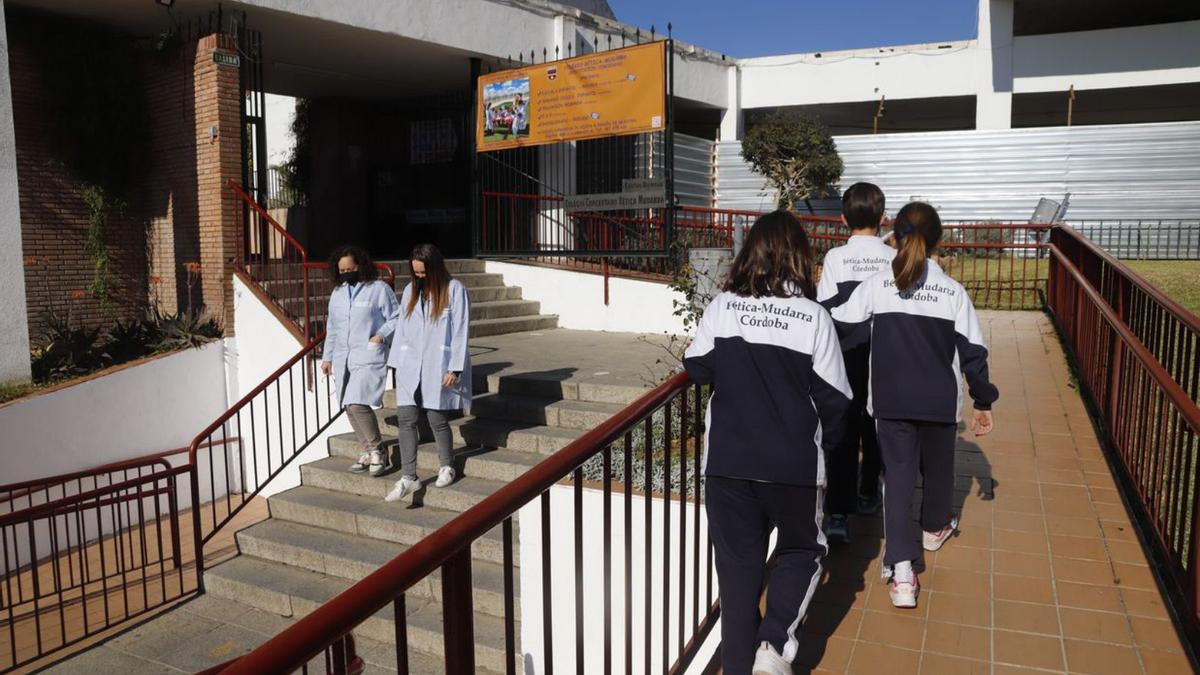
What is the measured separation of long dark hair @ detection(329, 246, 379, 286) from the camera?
24.1ft

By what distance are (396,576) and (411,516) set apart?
5.36 metres

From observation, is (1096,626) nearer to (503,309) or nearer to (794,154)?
(503,309)

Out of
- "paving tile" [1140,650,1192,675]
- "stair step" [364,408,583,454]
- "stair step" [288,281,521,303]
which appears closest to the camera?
"paving tile" [1140,650,1192,675]

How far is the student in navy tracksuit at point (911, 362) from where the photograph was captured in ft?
12.0

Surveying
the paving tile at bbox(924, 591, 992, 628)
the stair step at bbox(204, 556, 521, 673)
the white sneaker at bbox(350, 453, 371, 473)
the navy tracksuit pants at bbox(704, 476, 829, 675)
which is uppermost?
the navy tracksuit pants at bbox(704, 476, 829, 675)

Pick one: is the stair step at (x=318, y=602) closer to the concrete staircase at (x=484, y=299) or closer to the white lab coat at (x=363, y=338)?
the white lab coat at (x=363, y=338)

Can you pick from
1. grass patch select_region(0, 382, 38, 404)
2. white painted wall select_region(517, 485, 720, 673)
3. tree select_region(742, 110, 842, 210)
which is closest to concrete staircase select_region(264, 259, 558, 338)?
grass patch select_region(0, 382, 38, 404)

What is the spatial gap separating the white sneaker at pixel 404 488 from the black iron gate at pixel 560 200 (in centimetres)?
441

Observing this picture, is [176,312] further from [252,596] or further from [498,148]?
[252,596]

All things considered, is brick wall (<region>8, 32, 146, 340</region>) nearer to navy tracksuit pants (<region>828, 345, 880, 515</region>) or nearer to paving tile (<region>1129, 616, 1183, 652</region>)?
navy tracksuit pants (<region>828, 345, 880, 515</region>)

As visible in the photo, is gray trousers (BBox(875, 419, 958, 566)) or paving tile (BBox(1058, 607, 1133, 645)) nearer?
paving tile (BBox(1058, 607, 1133, 645))

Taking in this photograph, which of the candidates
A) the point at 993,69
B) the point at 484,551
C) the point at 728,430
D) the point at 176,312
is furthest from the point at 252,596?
the point at 993,69

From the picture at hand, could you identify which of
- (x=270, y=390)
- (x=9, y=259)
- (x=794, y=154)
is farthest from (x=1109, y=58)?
(x=9, y=259)

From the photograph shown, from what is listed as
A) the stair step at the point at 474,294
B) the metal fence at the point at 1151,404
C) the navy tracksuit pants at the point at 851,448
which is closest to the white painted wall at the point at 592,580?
the navy tracksuit pants at the point at 851,448
